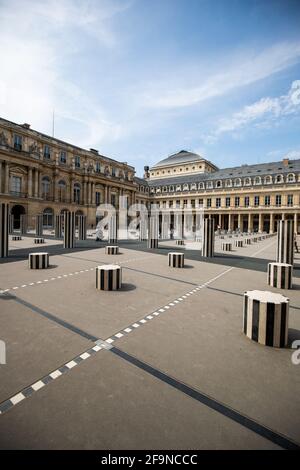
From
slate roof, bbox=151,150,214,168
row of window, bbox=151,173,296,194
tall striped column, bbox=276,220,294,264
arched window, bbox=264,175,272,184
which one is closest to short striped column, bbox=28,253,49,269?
tall striped column, bbox=276,220,294,264

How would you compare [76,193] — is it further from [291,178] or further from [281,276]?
[291,178]

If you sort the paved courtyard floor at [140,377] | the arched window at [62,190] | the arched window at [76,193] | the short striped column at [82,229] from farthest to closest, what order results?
the arched window at [76,193] < the arched window at [62,190] < the short striped column at [82,229] < the paved courtyard floor at [140,377]

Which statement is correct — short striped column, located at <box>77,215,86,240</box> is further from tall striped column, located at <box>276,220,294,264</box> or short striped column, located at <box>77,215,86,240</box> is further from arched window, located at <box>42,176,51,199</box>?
arched window, located at <box>42,176,51,199</box>

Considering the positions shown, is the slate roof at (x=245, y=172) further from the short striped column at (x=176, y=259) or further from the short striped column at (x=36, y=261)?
the short striped column at (x=36, y=261)

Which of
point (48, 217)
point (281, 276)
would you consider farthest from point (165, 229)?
point (281, 276)

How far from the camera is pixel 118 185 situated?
51.8m

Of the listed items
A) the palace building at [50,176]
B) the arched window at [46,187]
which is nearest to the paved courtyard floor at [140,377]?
the palace building at [50,176]

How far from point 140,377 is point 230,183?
56022 mm

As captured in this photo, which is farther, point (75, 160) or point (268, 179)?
point (268, 179)

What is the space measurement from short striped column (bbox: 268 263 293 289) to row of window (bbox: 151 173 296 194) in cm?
4631

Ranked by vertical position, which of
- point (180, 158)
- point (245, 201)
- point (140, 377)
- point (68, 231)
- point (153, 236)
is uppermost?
point (180, 158)

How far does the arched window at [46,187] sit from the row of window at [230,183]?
33860 millimetres

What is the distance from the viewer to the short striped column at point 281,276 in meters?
7.47
